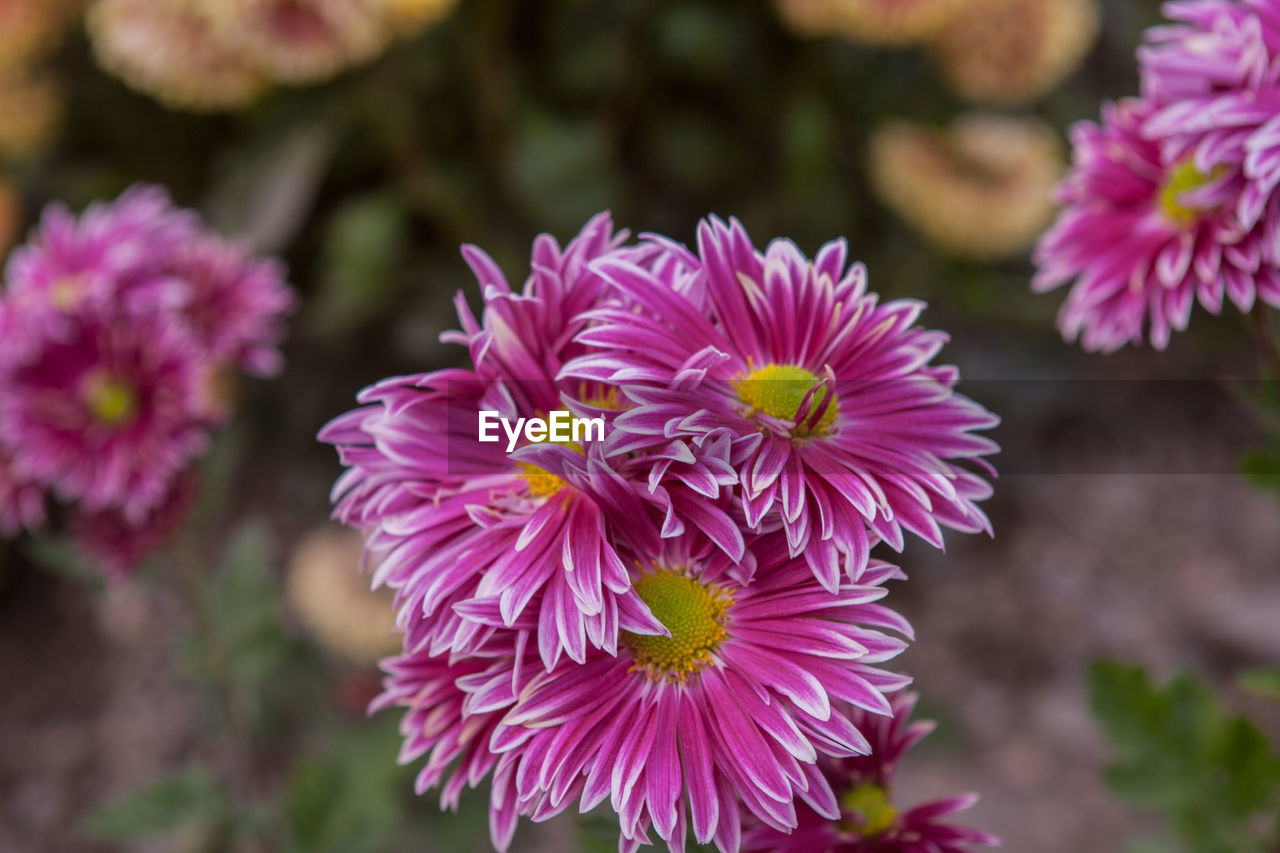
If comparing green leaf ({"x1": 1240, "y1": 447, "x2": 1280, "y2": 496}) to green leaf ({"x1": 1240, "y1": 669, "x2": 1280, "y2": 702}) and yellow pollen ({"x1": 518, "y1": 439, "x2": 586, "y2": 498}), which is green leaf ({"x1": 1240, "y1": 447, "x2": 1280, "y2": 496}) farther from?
yellow pollen ({"x1": 518, "y1": 439, "x2": 586, "y2": 498})

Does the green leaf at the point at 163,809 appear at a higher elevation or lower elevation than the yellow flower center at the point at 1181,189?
lower

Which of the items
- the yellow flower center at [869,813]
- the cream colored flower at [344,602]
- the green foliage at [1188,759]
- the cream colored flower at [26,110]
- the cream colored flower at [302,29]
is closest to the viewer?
the yellow flower center at [869,813]

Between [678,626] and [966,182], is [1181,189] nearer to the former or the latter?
[678,626]

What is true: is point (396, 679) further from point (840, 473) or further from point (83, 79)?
point (83, 79)

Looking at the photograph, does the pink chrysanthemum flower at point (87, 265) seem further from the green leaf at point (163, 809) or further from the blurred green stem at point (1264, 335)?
the blurred green stem at point (1264, 335)

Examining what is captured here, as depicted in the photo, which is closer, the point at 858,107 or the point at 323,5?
the point at 323,5

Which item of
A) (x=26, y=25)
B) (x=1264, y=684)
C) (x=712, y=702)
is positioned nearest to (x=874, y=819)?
(x=712, y=702)

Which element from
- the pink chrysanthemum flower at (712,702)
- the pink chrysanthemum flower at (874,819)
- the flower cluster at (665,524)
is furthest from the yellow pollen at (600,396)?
the pink chrysanthemum flower at (874,819)

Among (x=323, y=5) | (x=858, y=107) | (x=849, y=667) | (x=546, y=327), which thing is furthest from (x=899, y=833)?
(x=858, y=107)
